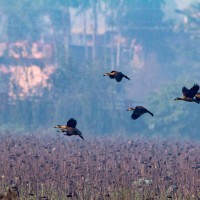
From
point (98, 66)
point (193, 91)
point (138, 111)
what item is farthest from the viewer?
point (98, 66)

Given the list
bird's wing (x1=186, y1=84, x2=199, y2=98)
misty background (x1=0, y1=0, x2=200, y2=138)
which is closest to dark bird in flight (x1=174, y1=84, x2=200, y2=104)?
bird's wing (x1=186, y1=84, x2=199, y2=98)

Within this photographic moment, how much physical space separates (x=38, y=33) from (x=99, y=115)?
40.7 meters

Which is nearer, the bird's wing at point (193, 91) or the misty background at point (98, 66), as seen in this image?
the bird's wing at point (193, 91)

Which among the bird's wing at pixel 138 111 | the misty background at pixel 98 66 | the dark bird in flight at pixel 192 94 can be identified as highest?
the misty background at pixel 98 66

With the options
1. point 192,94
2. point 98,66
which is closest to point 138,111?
point 192,94

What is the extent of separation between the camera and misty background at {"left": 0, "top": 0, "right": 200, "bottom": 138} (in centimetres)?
4256

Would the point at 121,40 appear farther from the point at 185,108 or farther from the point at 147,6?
the point at 185,108

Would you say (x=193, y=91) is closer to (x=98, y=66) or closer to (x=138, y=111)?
(x=138, y=111)

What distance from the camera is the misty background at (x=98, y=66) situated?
42562 millimetres

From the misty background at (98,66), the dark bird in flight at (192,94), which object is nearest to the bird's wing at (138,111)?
the dark bird in flight at (192,94)

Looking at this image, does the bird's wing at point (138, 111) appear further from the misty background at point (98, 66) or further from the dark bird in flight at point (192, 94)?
the misty background at point (98, 66)

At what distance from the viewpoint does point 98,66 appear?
16.1 m

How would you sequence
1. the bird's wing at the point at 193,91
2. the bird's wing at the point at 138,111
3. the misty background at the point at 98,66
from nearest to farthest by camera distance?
1. the bird's wing at the point at 193,91
2. the bird's wing at the point at 138,111
3. the misty background at the point at 98,66

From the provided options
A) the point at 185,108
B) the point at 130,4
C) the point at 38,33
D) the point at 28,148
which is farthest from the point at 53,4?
the point at 28,148
